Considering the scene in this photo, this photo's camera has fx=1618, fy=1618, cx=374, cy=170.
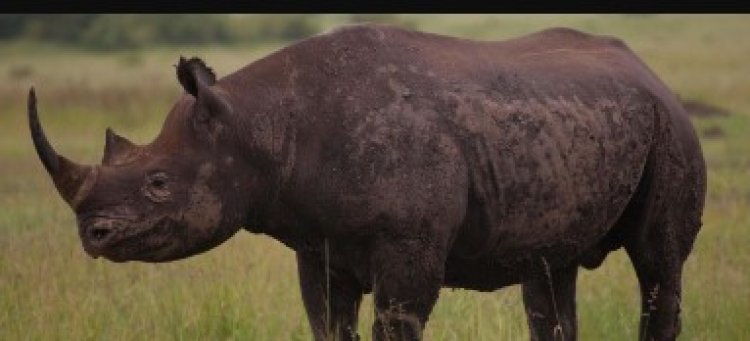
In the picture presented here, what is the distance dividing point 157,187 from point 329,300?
1.19m

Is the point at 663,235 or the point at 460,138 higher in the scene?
the point at 460,138

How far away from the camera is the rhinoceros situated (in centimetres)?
671

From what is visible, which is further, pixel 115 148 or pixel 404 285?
pixel 404 285

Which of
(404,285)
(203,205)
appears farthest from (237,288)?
Result: (203,205)

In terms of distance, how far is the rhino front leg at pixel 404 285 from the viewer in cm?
704

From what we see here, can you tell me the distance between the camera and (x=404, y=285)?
7.09m

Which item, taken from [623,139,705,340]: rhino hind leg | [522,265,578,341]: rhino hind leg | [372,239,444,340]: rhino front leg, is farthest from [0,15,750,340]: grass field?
[372,239,444,340]: rhino front leg

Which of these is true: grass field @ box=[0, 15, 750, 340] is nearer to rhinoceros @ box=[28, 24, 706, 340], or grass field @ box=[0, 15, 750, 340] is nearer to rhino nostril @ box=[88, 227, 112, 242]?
rhinoceros @ box=[28, 24, 706, 340]

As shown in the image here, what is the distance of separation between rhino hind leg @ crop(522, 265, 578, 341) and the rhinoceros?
2.28ft

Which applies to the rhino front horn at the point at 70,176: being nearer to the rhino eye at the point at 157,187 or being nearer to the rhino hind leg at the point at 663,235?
the rhino eye at the point at 157,187

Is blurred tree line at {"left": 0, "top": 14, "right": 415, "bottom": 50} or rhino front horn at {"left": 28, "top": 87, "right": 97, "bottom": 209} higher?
blurred tree line at {"left": 0, "top": 14, "right": 415, "bottom": 50}

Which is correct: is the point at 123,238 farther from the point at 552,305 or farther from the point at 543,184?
the point at 552,305

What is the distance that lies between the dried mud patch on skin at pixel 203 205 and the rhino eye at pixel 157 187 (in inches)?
4.2

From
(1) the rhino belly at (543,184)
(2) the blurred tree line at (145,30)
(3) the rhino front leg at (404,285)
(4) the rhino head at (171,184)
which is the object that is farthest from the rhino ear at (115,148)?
(2) the blurred tree line at (145,30)
